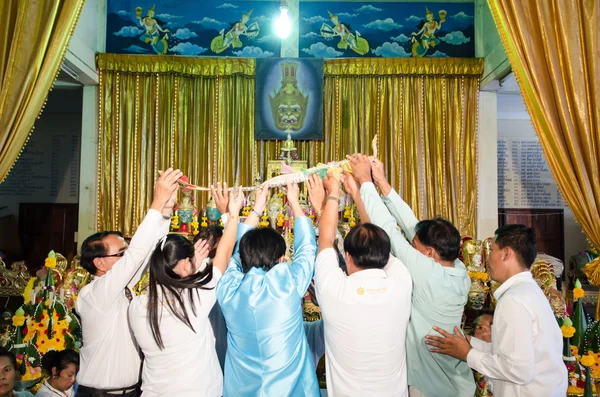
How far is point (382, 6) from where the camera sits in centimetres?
625

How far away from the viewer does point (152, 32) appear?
6.14 meters

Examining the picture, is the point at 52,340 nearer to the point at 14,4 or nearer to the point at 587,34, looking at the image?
the point at 14,4

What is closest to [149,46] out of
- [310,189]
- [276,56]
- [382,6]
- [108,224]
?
[276,56]

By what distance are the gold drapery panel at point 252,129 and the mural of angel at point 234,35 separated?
270 millimetres

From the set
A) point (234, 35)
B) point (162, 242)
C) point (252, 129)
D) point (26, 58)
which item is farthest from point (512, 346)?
point (234, 35)

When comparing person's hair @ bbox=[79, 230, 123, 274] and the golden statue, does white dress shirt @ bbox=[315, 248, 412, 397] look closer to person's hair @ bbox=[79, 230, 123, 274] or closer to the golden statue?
person's hair @ bbox=[79, 230, 123, 274]

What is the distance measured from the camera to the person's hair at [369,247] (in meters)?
A: 1.68

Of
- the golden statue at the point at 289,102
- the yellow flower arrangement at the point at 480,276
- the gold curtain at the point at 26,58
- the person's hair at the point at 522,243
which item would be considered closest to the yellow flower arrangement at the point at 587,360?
the yellow flower arrangement at the point at 480,276

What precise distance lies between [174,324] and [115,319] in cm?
37

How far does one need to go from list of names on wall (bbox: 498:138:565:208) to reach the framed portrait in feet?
12.4

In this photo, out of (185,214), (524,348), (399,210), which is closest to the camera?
(524,348)

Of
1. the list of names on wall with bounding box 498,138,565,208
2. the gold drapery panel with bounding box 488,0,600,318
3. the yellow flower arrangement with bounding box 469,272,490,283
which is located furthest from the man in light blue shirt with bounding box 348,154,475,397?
the list of names on wall with bounding box 498,138,565,208

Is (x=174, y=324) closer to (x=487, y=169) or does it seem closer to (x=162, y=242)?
(x=162, y=242)

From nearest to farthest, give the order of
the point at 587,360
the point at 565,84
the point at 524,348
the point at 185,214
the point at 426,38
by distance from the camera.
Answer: the point at 524,348 → the point at 587,360 → the point at 565,84 → the point at 185,214 → the point at 426,38
